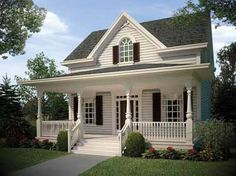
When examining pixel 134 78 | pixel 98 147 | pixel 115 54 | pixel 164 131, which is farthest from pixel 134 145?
pixel 115 54

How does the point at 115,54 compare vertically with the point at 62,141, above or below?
above

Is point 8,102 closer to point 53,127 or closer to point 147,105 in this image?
point 53,127

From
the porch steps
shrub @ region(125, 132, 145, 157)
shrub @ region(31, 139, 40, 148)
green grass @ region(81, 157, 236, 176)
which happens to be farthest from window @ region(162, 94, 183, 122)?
shrub @ region(31, 139, 40, 148)

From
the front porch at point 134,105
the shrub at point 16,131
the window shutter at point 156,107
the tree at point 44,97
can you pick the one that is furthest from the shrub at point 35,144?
the tree at point 44,97

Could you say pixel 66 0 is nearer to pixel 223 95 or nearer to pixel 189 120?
pixel 189 120

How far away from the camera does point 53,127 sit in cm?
1556

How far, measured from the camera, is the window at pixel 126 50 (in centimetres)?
1702

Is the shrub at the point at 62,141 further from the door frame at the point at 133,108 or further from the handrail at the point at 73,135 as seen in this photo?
the door frame at the point at 133,108

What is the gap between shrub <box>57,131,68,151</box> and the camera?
13.9 metres

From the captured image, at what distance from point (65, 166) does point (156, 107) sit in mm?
6456

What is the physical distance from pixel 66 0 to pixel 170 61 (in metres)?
6.34

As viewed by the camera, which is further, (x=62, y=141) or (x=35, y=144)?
(x=35, y=144)

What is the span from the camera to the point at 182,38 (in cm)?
1588

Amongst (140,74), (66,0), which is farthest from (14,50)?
(140,74)
